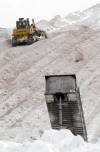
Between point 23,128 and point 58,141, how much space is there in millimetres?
8442

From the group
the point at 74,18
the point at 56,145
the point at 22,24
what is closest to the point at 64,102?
the point at 56,145

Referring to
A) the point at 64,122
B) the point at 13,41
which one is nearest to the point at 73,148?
the point at 64,122

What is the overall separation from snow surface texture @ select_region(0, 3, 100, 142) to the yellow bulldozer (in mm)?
1019

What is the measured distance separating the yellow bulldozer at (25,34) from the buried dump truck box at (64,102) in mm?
21415

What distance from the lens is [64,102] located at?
11.7 meters

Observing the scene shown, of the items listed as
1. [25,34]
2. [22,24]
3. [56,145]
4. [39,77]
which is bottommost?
[39,77]

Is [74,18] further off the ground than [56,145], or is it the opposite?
[56,145]

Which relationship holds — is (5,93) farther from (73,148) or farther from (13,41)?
(73,148)

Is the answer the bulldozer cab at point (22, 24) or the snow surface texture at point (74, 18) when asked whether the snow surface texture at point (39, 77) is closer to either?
the bulldozer cab at point (22, 24)

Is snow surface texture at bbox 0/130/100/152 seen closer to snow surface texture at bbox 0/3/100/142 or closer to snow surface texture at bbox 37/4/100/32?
snow surface texture at bbox 0/3/100/142

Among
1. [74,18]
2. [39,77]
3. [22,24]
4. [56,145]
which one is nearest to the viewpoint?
[56,145]

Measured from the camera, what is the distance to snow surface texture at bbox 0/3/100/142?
17812 millimetres

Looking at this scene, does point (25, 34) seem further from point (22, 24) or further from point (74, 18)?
point (74, 18)

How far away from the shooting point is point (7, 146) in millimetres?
9289
